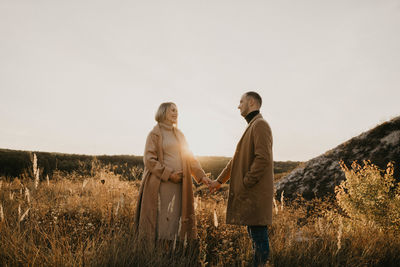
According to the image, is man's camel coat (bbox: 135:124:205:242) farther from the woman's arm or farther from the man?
the man

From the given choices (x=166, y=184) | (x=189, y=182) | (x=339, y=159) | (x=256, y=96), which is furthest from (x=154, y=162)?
(x=339, y=159)

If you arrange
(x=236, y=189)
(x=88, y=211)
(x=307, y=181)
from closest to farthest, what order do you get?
(x=236, y=189) → (x=88, y=211) → (x=307, y=181)

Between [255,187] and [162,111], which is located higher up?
[162,111]

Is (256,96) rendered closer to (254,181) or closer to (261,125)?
(261,125)

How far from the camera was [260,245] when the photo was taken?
2.96 m

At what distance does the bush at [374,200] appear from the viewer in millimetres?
5047

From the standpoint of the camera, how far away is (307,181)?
35.6 feet

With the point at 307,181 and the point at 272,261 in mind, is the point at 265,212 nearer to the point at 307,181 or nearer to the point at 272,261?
the point at 272,261

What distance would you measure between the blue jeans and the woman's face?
1.94m

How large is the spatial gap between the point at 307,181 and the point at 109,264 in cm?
1007

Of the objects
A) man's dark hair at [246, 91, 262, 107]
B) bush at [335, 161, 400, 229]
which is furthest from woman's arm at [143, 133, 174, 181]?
bush at [335, 161, 400, 229]

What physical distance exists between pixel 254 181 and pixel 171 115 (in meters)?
1.66

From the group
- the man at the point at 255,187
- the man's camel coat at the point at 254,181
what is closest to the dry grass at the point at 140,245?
the man at the point at 255,187

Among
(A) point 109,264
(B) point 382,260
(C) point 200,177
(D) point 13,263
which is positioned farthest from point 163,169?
(B) point 382,260
